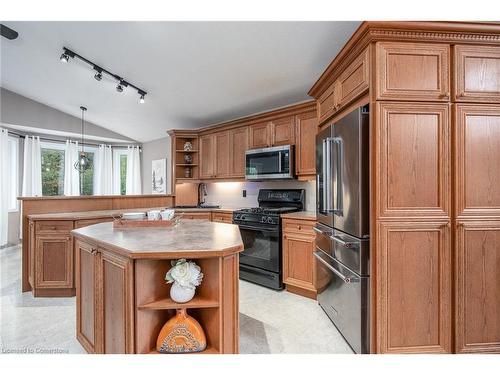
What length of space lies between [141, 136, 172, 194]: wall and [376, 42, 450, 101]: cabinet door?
17.2 feet

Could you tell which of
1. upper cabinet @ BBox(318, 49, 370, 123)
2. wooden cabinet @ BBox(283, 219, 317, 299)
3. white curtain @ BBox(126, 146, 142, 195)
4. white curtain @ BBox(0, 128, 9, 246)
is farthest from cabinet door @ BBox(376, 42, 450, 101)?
white curtain @ BBox(126, 146, 142, 195)

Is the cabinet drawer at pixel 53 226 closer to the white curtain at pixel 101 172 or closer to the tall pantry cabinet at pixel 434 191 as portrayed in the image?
the tall pantry cabinet at pixel 434 191

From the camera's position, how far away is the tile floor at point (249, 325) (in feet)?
6.51

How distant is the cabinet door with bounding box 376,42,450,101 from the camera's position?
67.1 inches

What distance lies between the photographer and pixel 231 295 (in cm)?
151

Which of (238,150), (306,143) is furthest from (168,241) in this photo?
(238,150)

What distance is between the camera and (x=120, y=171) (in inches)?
265

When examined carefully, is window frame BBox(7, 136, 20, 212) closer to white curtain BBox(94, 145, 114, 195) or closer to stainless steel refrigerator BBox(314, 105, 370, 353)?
white curtain BBox(94, 145, 114, 195)

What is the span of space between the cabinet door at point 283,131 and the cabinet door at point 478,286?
6.84 feet

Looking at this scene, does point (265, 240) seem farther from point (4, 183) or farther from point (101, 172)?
point (101, 172)

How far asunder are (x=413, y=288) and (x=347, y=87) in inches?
61.2

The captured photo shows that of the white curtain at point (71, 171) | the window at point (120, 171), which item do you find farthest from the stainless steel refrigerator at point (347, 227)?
the white curtain at point (71, 171)
